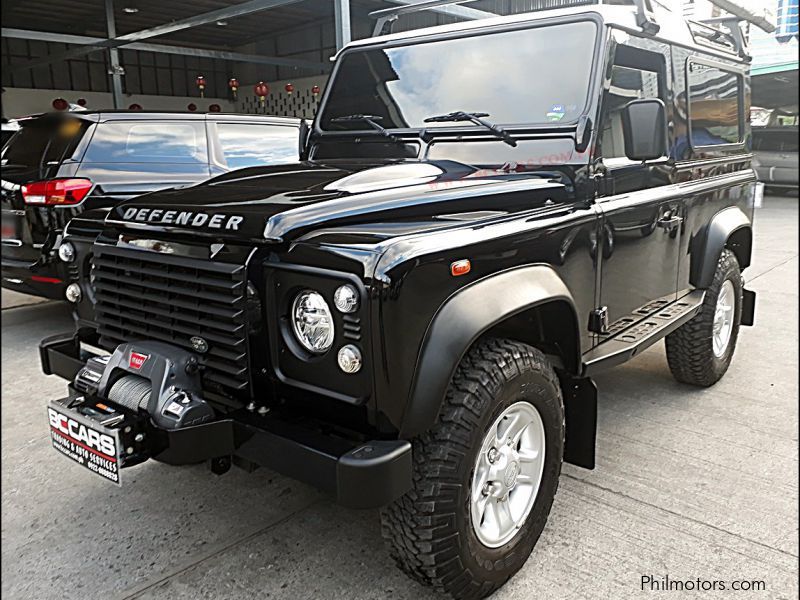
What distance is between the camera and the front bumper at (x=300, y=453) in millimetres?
1912

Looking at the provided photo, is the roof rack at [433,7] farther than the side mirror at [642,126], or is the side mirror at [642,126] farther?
the roof rack at [433,7]

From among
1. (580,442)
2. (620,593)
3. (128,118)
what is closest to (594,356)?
(580,442)

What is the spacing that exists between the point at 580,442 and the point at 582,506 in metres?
0.35

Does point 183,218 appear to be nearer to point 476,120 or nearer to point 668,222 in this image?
point 476,120

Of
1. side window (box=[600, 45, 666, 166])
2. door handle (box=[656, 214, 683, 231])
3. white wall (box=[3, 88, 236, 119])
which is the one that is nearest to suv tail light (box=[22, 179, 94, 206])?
side window (box=[600, 45, 666, 166])

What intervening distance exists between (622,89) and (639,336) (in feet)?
3.73

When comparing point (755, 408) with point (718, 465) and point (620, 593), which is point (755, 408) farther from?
point (620, 593)

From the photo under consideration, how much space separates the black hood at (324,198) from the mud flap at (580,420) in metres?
0.78

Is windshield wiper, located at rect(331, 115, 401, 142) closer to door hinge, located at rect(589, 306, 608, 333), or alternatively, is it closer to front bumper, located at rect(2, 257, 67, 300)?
door hinge, located at rect(589, 306, 608, 333)

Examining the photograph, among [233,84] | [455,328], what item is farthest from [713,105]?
[233,84]

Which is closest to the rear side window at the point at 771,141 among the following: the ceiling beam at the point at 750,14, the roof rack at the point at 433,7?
the ceiling beam at the point at 750,14

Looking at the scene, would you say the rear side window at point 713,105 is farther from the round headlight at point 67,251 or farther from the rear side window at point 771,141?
the rear side window at point 771,141

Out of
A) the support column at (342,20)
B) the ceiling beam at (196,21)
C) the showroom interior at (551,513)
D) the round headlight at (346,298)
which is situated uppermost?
the ceiling beam at (196,21)

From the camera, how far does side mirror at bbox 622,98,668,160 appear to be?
9.29 ft
